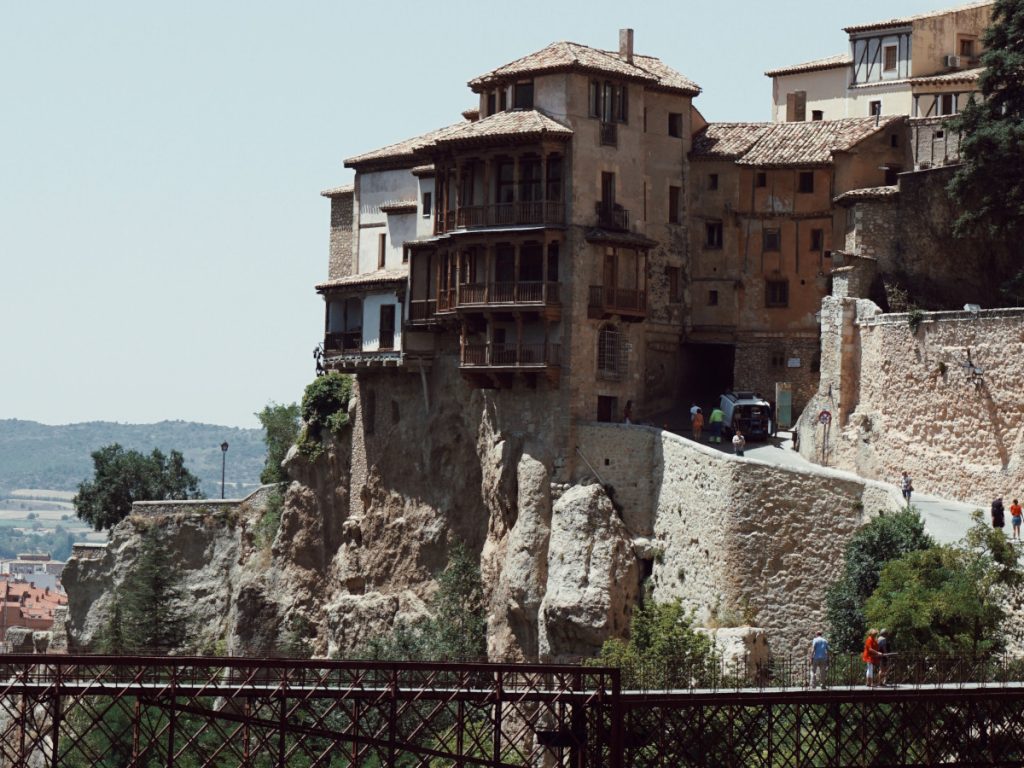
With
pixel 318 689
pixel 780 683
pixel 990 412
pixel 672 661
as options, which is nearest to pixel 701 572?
pixel 672 661

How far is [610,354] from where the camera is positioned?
7775 centimetres

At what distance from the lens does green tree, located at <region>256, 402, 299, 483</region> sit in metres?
109

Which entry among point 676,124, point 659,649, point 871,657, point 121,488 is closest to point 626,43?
point 676,124


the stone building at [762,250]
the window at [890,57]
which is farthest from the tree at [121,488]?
the window at [890,57]

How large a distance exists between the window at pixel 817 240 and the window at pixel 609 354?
838 centimetres

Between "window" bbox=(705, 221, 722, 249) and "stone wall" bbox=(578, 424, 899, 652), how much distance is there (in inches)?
439

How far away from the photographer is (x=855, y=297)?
75.4 m

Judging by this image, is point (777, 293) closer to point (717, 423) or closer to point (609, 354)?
point (717, 423)

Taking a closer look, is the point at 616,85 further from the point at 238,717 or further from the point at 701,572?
the point at 238,717

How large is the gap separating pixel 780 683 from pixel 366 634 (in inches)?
1187

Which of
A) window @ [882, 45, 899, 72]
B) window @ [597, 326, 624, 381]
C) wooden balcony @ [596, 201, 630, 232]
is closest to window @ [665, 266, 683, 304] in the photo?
wooden balcony @ [596, 201, 630, 232]

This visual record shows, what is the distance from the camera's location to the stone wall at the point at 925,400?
6644cm

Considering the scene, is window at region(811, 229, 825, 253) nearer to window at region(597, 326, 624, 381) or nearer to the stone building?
the stone building

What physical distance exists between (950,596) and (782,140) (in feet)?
91.7
